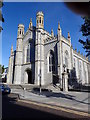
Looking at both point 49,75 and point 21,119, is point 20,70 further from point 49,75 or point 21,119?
point 21,119

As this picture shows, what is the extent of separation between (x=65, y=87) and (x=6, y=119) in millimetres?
18345

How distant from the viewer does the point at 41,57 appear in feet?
103

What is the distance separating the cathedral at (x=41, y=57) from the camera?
29.2 m

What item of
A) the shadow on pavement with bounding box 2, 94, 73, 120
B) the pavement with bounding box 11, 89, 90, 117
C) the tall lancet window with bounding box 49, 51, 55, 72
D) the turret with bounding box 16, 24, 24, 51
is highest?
the turret with bounding box 16, 24, 24, 51

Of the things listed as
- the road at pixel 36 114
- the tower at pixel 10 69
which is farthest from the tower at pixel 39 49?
the road at pixel 36 114

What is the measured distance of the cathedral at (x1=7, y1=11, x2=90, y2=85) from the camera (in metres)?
29.2

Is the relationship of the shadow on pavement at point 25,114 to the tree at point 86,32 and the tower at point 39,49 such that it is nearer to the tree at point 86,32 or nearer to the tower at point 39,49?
the tree at point 86,32

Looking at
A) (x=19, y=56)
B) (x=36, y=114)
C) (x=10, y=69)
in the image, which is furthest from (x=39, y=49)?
(x=36, y=114)

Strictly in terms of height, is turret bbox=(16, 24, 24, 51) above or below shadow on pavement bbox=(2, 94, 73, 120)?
above

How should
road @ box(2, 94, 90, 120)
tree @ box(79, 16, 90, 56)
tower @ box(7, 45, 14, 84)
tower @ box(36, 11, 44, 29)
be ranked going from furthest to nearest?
tower @ box(7, 45, 14, 84) < tower @ box(36, 11, 44, 29) < tree @ box(79, 16, 90, 56) < road @ box(2, 94, 90, 120)

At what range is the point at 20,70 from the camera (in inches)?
1400

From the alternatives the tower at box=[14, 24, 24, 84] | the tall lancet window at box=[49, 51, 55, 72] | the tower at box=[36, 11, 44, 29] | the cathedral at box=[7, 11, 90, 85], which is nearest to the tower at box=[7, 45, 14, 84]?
the cathedral at box=[7, 11, 90, 85]

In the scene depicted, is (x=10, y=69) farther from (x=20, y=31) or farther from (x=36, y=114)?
(x=36, y=114)

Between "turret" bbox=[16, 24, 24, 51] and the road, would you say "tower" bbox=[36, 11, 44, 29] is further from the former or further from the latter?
the road
